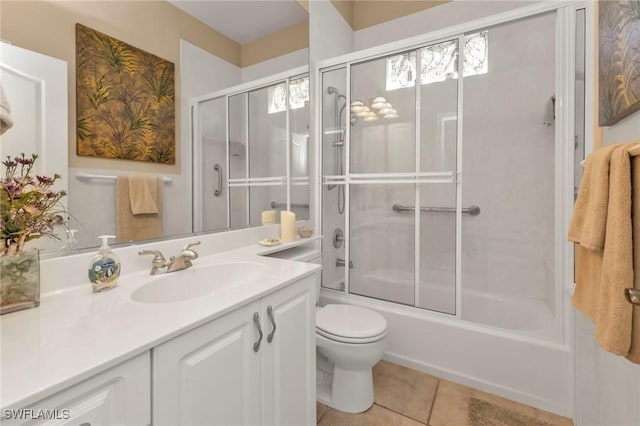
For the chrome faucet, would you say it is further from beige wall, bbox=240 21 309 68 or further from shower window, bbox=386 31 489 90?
shower window, bbox=386 31 489 90

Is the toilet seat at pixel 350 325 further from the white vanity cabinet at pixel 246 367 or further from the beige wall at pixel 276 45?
the beige wall at pixel 276 45

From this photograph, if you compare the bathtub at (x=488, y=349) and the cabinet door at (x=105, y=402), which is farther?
the bathtub at (x=488, y=349)

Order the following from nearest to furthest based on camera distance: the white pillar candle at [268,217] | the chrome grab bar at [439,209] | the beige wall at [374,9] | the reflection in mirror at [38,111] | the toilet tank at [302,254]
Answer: the reflection in mirror at [38,111]
the toilet tank at [302,254]
the white pillar candle at [268,217]
the chrome grab bar at [439,209]
the beige wall at [374,9]

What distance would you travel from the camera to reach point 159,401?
642 mm

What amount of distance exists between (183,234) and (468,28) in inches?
79.7

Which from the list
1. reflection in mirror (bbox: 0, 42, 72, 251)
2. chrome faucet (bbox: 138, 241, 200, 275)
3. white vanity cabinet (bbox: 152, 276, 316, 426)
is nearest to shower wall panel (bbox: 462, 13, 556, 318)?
white vanity cabinet (bbox: 152, 276, 316, 426)

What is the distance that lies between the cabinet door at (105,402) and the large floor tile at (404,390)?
1345 mm

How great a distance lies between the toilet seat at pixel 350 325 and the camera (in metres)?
1.43

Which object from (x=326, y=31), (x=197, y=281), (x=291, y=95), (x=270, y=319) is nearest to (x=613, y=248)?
(x=270, y=319)

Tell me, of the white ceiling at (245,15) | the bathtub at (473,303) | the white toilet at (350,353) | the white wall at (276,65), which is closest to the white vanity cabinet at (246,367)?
the white toilet at (350,353)

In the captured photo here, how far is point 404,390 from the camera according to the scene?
1.66 m

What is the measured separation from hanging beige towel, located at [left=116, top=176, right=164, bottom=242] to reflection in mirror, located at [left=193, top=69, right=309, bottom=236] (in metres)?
0.18

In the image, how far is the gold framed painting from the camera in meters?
1.00

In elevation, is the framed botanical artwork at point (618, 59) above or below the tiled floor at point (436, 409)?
above
